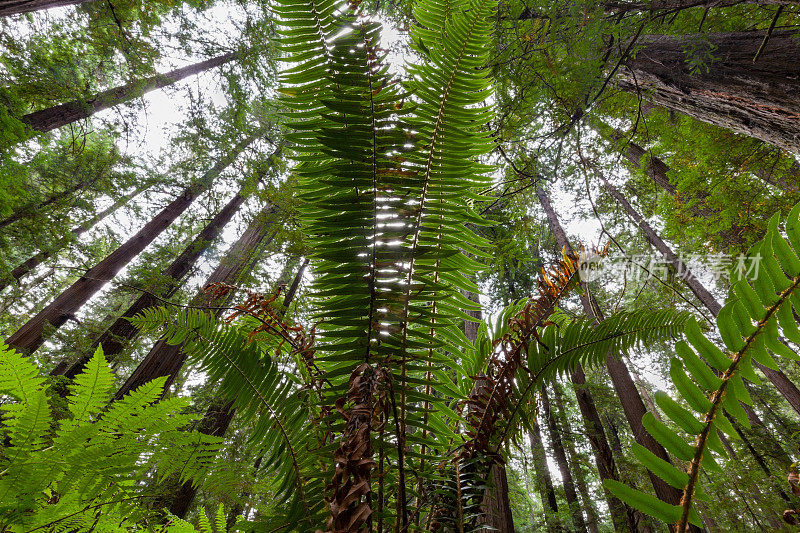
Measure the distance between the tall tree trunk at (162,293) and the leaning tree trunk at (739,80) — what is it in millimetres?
4309

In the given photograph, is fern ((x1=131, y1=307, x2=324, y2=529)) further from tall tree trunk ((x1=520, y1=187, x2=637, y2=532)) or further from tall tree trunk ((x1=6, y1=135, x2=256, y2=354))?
tall tree trunk ((x1=6, y1=135, x2=256, y2=354))

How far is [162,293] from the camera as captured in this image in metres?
3.70

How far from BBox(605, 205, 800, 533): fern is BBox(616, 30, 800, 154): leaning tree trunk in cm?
229

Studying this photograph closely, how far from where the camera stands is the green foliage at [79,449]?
3.08 ft

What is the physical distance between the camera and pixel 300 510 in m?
0.98

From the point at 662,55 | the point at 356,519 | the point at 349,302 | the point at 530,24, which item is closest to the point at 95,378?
the point at 349,302

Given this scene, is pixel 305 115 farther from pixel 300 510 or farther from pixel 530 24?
pixel 530 24

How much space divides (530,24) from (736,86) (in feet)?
5.94

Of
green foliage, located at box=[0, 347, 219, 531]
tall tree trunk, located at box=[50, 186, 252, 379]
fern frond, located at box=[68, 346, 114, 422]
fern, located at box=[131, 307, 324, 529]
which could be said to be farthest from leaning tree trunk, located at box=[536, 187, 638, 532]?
tall tree trunk, located at box=[50, 186, 252, 379]

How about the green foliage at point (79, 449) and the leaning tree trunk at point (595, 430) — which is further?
the leaning tree trunk at point (595, 430)

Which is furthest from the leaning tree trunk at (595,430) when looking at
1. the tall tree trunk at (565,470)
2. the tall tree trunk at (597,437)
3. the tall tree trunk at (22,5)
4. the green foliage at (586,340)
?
the tall tree trunk at (22,5)

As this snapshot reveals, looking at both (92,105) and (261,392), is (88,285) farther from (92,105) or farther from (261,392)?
(261,392)

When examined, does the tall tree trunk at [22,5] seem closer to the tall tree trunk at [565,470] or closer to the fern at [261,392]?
the fern at [261,392]

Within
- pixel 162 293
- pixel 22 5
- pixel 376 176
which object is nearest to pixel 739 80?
pixel 376 176
